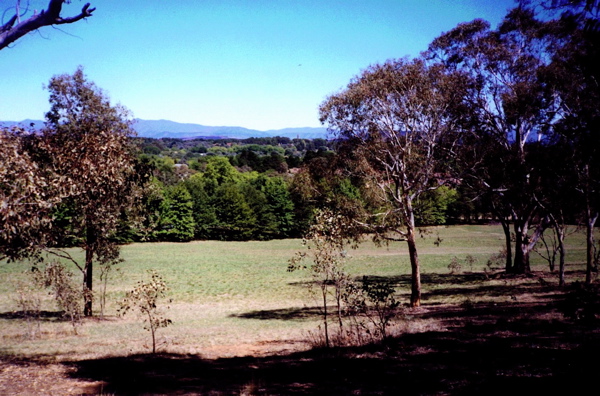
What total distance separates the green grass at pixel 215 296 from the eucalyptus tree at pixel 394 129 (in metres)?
5.42

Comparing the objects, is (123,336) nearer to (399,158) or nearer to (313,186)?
(313,186)

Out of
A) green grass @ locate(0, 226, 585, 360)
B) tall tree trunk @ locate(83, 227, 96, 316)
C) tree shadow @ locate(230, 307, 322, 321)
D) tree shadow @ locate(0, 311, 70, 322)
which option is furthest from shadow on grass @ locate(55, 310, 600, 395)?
tree shadow @ locate(0, 311, 70, 322)

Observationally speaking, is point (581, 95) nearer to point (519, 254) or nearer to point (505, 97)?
point (505, 97)

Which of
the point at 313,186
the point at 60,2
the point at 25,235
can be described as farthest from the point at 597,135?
the point at 25,235

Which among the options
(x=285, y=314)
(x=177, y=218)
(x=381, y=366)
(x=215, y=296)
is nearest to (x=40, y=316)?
(x=215, y=296)

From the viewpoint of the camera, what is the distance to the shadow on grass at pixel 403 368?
28.6 feet

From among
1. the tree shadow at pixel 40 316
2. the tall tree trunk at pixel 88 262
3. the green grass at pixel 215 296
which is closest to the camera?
the green grass at pixel 215 296

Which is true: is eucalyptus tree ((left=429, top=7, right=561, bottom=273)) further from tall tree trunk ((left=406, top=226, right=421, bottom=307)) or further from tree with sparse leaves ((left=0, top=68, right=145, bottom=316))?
tree with sparse leaves ((left=0, top=68, right=145, bottom=316))

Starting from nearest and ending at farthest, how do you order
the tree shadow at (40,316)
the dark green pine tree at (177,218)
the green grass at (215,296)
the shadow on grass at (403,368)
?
1. the shadow on grass at (403,368)
2. the green grass at (215,296)
3. the tree shadow at (40,316)
4. the dark green pine tree at (177,218)

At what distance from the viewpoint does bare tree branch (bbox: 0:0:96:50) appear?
711cm

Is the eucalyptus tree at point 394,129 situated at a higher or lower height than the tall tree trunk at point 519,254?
higher

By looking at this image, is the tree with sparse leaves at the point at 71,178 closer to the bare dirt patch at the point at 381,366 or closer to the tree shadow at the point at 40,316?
the tree shadow at the point at 40,316

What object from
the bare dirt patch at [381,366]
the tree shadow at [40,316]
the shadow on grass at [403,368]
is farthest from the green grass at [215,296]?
the shadow on grass at [403,368]

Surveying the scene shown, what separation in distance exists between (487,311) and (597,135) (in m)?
10.6
